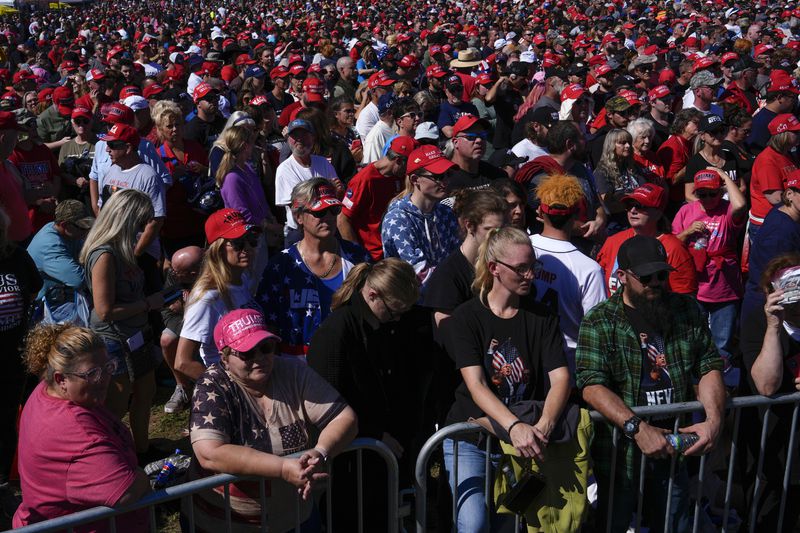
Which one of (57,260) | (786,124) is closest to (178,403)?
(57,260)

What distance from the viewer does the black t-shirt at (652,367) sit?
13.2 feet

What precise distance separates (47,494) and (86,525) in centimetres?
20

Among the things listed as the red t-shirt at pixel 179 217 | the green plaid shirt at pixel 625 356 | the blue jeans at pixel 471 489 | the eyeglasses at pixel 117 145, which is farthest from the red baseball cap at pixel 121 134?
the green plaid shirt at pixel 625 356

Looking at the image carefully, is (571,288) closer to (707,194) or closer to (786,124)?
(707,194)

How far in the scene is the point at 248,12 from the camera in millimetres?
33281

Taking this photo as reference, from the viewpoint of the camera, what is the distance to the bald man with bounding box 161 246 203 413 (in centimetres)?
539

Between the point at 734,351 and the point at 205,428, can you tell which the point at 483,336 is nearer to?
the point at 205,428

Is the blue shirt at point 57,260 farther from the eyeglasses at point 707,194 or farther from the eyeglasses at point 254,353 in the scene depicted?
the eyeglasses at point 707,194

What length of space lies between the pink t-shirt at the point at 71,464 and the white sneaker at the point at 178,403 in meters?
2.71

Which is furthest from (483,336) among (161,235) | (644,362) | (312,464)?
(161,235)

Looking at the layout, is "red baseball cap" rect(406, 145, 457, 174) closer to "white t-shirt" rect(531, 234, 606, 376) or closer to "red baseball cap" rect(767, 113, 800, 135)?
"white t-shirt" rect(531, 234, 606, 376)

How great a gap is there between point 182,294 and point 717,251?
145 inches

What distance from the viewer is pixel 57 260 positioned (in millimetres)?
5387

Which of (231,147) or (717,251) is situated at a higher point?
(231,147)
